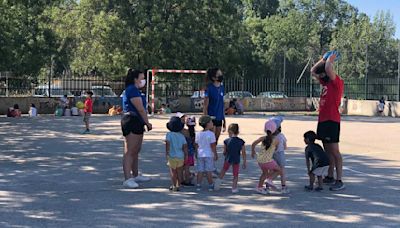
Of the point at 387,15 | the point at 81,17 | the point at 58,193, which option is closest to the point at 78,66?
the point at 81,17

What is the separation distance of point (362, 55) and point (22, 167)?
189ft

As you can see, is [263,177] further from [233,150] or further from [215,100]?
[215,100]

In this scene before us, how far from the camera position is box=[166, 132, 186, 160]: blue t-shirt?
25.1 feet

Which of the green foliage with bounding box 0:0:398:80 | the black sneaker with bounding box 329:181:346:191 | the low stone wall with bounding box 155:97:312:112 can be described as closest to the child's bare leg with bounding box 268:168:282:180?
the black sneaker with bounding box 329:181:346:191

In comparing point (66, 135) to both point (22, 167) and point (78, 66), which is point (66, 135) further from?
point (78, 66)

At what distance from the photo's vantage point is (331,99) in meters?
7.81

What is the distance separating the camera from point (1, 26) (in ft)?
83.6

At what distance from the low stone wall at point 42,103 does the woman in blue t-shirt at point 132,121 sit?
75.0 ft

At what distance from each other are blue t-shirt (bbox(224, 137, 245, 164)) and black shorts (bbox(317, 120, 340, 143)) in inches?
48.6

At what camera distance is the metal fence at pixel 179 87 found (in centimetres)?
3078

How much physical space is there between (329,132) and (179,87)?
86.9 feet

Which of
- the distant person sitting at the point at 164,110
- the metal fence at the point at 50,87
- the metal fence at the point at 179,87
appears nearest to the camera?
the distant person sitting at the point at 164,110

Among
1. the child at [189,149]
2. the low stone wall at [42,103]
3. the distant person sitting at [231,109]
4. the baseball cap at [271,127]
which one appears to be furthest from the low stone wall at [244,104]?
the baseball cap at [271,127]

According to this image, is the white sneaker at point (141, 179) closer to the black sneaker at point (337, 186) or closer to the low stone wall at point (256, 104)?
the black sneaker at point (337, 186)
